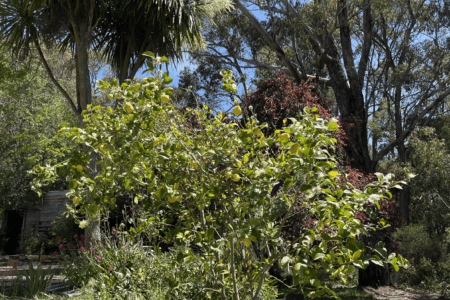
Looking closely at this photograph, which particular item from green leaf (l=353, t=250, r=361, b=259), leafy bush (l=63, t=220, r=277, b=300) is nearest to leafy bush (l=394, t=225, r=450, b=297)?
leafy bush (l=63, t=220, r=277, b=300)

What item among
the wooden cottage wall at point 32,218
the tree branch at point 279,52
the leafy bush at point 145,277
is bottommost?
the leafy bush at point 145,277

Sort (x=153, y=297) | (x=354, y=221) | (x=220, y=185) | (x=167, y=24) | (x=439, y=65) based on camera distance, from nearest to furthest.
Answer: (x=354, y=221)
(x=220, y=185)
(x=153, y=297)
(x=167, y=24)
(x=439, y=65)

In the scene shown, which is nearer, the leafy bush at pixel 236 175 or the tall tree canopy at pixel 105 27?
the leafy bush at pixel 236 175

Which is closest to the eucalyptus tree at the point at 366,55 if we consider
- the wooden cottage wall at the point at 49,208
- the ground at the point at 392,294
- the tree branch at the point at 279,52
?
the tree branch at the point at 279,52

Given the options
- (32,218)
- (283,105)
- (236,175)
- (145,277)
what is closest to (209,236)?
(236,175)

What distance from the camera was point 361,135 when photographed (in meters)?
8.43

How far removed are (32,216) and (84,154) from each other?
1119 cm

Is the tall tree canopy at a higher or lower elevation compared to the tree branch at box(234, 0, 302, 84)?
lower

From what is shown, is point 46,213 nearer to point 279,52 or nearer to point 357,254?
point 279,52

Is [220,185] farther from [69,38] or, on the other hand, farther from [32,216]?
[32,216]

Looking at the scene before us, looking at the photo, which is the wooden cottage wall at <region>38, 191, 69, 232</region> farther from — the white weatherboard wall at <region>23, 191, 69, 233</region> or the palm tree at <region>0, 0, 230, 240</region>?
the palm tree at <region>0, 0, 230, 240</region>

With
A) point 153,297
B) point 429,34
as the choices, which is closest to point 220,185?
point 153,297

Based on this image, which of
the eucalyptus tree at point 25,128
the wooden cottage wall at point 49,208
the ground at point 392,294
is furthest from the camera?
the wooden cottage wall at point 49,208

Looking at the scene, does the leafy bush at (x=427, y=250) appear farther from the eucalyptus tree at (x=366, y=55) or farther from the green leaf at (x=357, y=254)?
the green leaf at (x=357, y=254)
